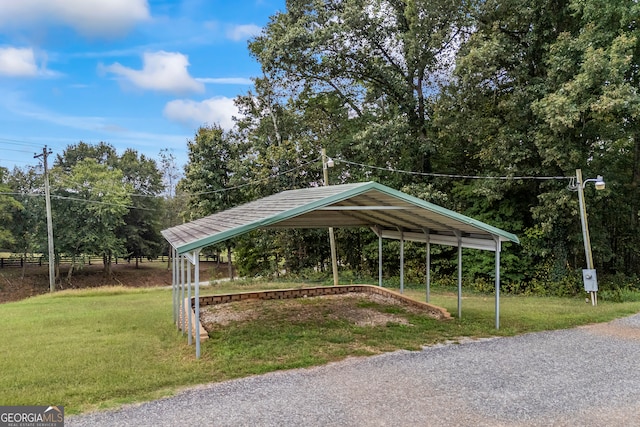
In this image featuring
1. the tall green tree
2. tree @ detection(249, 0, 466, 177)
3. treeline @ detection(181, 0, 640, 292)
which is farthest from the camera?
tree @ detection(249, 0, 466, 177)

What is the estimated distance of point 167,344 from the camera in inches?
253

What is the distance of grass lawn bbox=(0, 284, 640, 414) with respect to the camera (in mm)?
4590

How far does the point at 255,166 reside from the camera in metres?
18.0

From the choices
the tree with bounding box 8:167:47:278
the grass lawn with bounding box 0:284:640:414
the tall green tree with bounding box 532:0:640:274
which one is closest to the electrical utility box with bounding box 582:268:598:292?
the grass lawn with bounding box 0:284:640:414

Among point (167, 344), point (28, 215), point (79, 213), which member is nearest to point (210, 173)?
point (79, 213)

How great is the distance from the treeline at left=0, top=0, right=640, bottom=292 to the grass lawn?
4.28 meters

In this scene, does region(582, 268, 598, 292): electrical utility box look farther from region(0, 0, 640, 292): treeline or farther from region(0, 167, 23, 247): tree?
region(0, 167, 23, 247): tree

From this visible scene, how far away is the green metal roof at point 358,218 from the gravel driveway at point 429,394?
1939 millimetres

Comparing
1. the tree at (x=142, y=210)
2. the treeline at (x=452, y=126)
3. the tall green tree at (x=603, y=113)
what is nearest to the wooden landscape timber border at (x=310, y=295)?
the treeline at (x=452, y=126)

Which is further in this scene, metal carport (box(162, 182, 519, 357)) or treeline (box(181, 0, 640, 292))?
treeline (box(181, 0, 640, 292))

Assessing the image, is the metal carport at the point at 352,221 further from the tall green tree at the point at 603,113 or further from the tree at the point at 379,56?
the tree at the point at 379,56

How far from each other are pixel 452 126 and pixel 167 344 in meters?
10.9

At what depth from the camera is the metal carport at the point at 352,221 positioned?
227 inches

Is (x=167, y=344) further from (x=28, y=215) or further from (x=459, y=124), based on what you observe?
(x=28, y=215)
